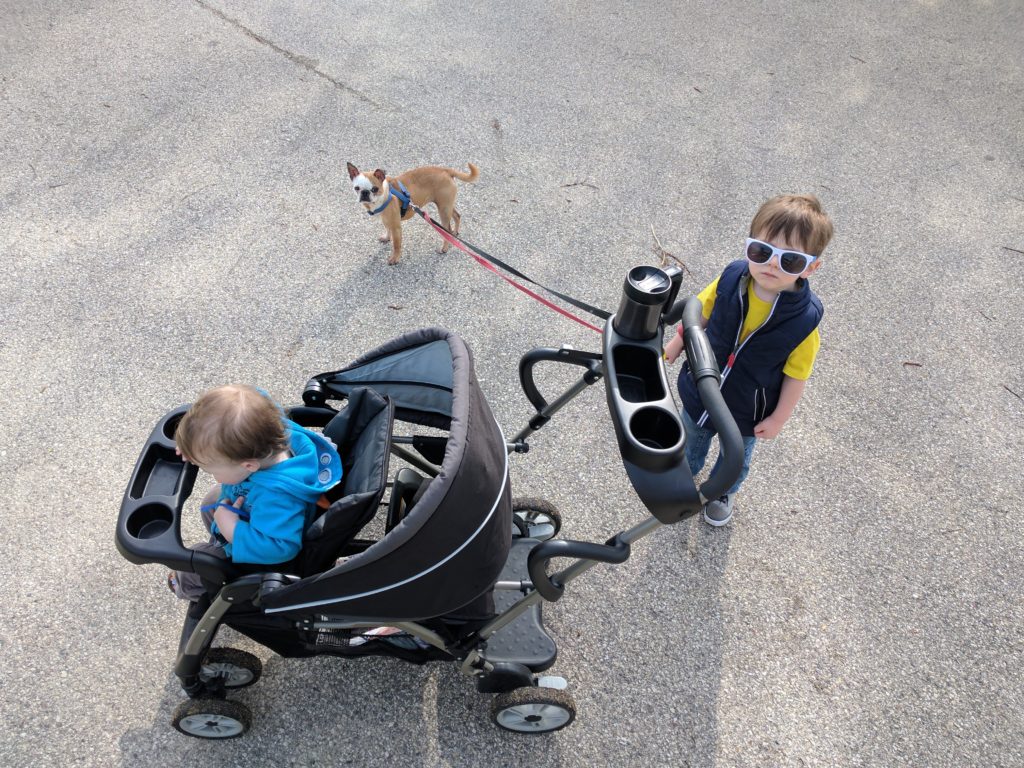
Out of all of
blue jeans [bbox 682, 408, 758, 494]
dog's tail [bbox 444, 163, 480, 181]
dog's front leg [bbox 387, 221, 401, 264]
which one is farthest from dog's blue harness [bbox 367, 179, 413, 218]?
blue jeans [bbox 682, 408, 758, 494]

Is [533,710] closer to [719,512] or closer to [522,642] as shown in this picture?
[522,642]

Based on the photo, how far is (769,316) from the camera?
212cm

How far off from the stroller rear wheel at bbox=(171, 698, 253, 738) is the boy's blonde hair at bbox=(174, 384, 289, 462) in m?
0.82

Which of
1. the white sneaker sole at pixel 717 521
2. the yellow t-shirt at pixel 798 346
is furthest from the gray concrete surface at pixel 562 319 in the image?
the yellow t-shirt at pixel 798 346

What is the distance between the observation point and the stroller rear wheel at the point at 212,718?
2039 millimetres

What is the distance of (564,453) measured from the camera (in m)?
3.04

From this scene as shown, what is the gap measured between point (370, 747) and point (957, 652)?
2149 millimetres

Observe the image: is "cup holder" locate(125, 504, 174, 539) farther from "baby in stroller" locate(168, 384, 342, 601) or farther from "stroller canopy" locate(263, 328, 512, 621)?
"stroller canopy" locate(263, 328, 512, 621)

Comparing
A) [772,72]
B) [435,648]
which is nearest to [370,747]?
[435,648]

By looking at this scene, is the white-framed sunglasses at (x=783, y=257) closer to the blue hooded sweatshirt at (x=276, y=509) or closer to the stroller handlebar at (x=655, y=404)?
the stroller handlebar at (x=655, y=404)

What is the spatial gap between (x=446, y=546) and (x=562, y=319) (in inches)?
84.2

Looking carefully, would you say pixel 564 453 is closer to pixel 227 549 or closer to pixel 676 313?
pixel 676 313

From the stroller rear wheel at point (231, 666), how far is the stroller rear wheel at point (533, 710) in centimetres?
76

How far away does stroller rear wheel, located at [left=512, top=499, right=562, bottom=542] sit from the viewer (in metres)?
2.51
